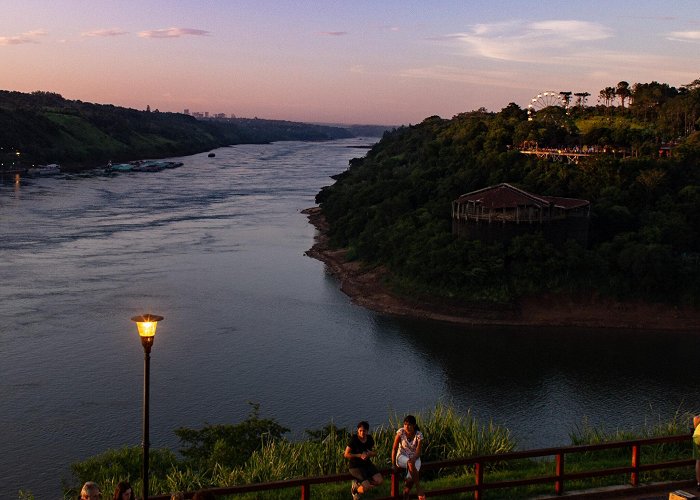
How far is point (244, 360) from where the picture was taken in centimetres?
3591

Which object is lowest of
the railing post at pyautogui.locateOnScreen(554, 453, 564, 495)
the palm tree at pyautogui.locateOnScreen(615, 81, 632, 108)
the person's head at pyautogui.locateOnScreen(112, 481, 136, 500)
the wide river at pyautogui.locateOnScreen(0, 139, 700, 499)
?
the wide river at pyautogui.locateOnScreen(0, 139, 700, 499)

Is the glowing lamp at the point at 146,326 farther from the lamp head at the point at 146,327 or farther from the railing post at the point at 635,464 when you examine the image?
the railing post at the point at 635,464

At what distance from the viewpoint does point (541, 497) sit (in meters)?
12.4

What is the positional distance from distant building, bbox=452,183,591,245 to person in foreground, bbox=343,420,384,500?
38.9 metres

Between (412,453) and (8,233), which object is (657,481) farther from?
(8,233)

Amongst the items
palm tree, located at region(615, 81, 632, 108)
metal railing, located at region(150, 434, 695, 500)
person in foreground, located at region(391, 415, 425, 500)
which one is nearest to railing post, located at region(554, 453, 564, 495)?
metal railing, located at region(150, 434, 695, 500)

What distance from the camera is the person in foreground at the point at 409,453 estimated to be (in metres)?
11.9

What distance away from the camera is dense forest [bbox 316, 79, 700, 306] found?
4691 cm

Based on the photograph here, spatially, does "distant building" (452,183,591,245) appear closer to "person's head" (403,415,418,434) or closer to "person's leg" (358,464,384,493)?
"person's head" (403,415,418,434)

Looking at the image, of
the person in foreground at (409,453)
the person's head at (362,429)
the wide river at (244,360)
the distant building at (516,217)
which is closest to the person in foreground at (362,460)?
the person's head at (362,429)

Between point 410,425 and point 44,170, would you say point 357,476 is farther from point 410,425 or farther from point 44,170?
point 44,170

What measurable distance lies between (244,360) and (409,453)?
2478 centimetres

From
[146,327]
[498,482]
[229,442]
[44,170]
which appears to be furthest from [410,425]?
[44,170]

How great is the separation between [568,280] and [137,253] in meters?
33.6
